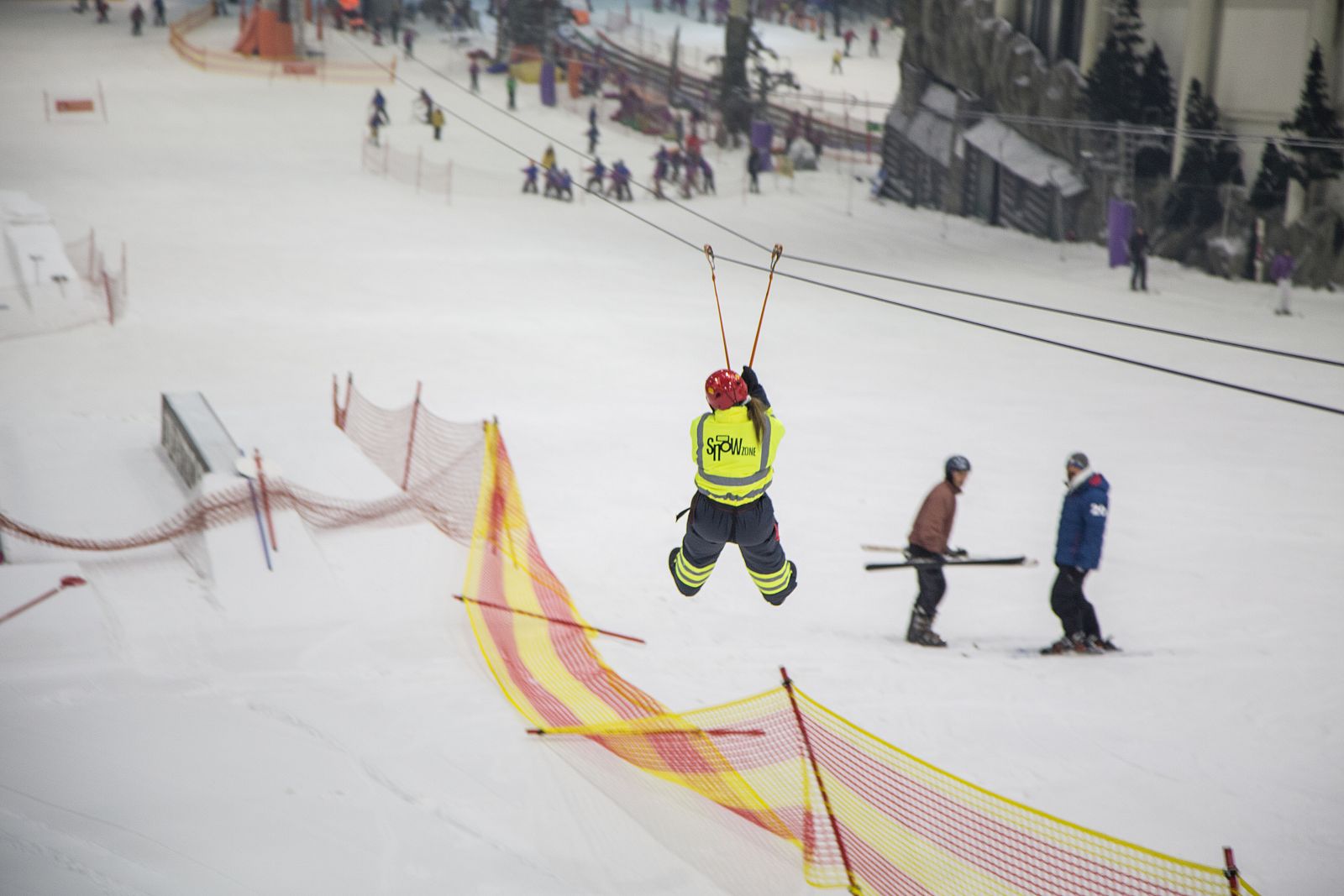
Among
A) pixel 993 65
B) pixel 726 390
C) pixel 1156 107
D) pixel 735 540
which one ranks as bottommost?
pixel 735 540

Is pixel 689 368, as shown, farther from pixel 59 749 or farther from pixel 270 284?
pixel 59 749

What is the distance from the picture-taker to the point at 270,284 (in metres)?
25.7

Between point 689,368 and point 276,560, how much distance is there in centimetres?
1022

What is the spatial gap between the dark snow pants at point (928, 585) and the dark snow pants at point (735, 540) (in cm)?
223

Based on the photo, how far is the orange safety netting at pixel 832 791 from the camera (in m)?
6.98

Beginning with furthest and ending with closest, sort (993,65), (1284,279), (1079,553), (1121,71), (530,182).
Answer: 1. (993,65)
2. (530,182)
3. (1121,71)
4. (1284,279)
5. (1079,553)

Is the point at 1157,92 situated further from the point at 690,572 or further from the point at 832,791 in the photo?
the point at 832,791

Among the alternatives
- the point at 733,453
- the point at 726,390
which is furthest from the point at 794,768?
the point at 726,390

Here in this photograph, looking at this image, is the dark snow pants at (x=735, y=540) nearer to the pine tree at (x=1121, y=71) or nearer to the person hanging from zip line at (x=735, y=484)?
the person hanging from zip line at (x=735, y=484)

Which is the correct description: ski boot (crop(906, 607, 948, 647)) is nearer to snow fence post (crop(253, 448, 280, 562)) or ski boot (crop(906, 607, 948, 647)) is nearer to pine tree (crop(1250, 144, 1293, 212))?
snow fence post (crop(253, 448, 280, 562))

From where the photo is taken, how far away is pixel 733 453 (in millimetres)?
7988

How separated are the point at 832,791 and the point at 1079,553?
3.37 meters

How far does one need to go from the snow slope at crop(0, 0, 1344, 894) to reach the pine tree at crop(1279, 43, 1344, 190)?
2.75 m

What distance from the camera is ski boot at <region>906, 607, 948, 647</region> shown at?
1066cm
